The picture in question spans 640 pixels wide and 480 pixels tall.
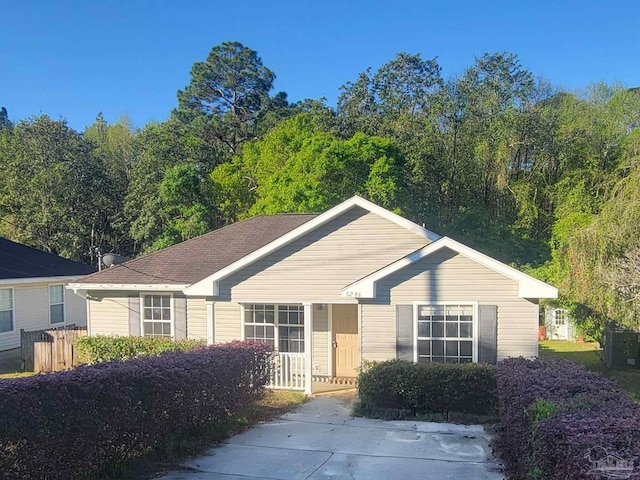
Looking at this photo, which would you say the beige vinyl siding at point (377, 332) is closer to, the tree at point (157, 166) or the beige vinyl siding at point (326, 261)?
the beige vinyl siding at point (326, 261)

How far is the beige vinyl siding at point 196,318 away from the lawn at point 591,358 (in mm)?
8812

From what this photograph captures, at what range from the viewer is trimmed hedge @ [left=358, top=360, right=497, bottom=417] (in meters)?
9.79

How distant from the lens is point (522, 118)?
26047 millimetres

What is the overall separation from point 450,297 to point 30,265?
16.1m

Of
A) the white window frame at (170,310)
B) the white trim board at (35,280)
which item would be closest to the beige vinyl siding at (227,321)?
the white window frame at (170,310)

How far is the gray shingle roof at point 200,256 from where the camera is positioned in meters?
13.9

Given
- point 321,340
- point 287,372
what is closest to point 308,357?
point 287,372

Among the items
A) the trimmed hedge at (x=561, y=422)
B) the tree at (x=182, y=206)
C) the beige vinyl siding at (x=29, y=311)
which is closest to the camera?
the trimmed hedge at (x=561, y=422)

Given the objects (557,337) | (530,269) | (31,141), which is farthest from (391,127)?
(31,141)

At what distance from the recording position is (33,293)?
745 inches

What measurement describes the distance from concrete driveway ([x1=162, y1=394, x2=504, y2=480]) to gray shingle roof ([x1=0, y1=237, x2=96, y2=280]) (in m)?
13.3

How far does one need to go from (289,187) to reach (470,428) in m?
17.2

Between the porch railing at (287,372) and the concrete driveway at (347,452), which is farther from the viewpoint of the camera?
the porch railing at (287,372)

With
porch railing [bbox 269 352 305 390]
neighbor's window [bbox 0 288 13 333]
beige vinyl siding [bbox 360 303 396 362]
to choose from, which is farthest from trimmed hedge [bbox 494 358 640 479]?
neighbor's window [bbox 0 288 13 333]
